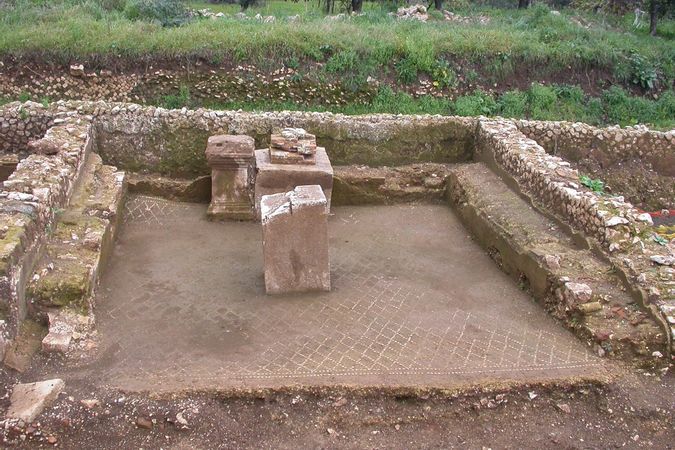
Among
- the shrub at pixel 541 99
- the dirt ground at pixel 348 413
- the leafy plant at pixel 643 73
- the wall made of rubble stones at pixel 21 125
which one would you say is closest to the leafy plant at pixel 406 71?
the shrub at pixel 541 99

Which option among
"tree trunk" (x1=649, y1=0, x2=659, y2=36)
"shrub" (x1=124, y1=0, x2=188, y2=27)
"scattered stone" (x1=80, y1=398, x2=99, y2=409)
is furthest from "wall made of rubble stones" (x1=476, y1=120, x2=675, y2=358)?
"tree trunk" (x1=649, y1=0, x2=659, y2=36)

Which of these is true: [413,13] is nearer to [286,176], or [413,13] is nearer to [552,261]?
[286,176]

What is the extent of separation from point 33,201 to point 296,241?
2.21 metres

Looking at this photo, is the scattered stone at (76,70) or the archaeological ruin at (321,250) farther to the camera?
the scattered stone at (76,70)

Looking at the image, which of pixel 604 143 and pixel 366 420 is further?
pixel 604 143

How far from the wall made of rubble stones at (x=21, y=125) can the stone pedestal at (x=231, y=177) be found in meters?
2.28

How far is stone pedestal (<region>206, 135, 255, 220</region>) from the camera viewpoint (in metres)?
7.00

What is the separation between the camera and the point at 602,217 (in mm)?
5637

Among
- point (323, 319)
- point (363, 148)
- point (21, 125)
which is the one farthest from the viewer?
point (363, 148)

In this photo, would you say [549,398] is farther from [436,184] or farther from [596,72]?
[596,72]

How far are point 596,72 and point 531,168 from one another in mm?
7066

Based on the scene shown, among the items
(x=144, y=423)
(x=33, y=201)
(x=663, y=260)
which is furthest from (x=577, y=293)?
(x=33, y=201)

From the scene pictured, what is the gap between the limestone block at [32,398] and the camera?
384 centimetres

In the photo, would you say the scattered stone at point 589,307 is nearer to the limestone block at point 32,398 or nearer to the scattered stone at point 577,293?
the scattered stone at point 577,293
